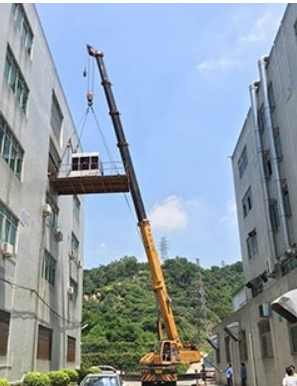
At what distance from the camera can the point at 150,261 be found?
22.9 meters

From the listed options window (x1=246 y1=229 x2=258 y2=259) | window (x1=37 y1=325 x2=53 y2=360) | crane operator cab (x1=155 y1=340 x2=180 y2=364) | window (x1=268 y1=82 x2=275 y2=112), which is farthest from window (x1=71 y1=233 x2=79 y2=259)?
window (x1=268 y1=82 x2=275 y2=112)

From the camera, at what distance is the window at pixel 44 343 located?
19828 millimetres

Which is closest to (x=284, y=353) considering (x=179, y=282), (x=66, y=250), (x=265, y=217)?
(x=265, y=217)

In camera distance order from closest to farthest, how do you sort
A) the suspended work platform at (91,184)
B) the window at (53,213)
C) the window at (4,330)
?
the window at (4,330) → the suspended work platform at (91,184) → the window at (53,213)

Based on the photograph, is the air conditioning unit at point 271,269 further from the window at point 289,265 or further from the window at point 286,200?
the window at point 286,200

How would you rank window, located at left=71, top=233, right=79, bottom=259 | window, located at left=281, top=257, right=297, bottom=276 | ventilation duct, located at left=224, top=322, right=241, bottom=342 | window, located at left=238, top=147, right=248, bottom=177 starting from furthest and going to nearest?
window, located at left=71, top=233, right=79, bottom=259 → window, located at left=238, top=147, right=248, bottom=177 → ventilation duct, located at left=224, top=322, right=241, bottom=342 → window, located at left=281, top=257, right=297, bottom=276

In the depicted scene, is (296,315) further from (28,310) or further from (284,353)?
(28,310)

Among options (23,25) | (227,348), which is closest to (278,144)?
(23,25)

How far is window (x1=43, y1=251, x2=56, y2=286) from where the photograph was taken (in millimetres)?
21380

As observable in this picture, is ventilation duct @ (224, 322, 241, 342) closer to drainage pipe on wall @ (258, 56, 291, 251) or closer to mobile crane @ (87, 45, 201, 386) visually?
mobile crane @ (87, 45, 201, 386)

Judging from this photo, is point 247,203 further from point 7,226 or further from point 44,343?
point 7,226

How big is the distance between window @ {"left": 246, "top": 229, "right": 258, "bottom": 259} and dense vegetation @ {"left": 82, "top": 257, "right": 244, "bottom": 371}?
52.6ft

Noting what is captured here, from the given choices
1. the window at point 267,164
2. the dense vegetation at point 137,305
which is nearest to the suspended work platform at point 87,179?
the window at point 267,164

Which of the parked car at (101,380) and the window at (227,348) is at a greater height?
the window at (227,348)
